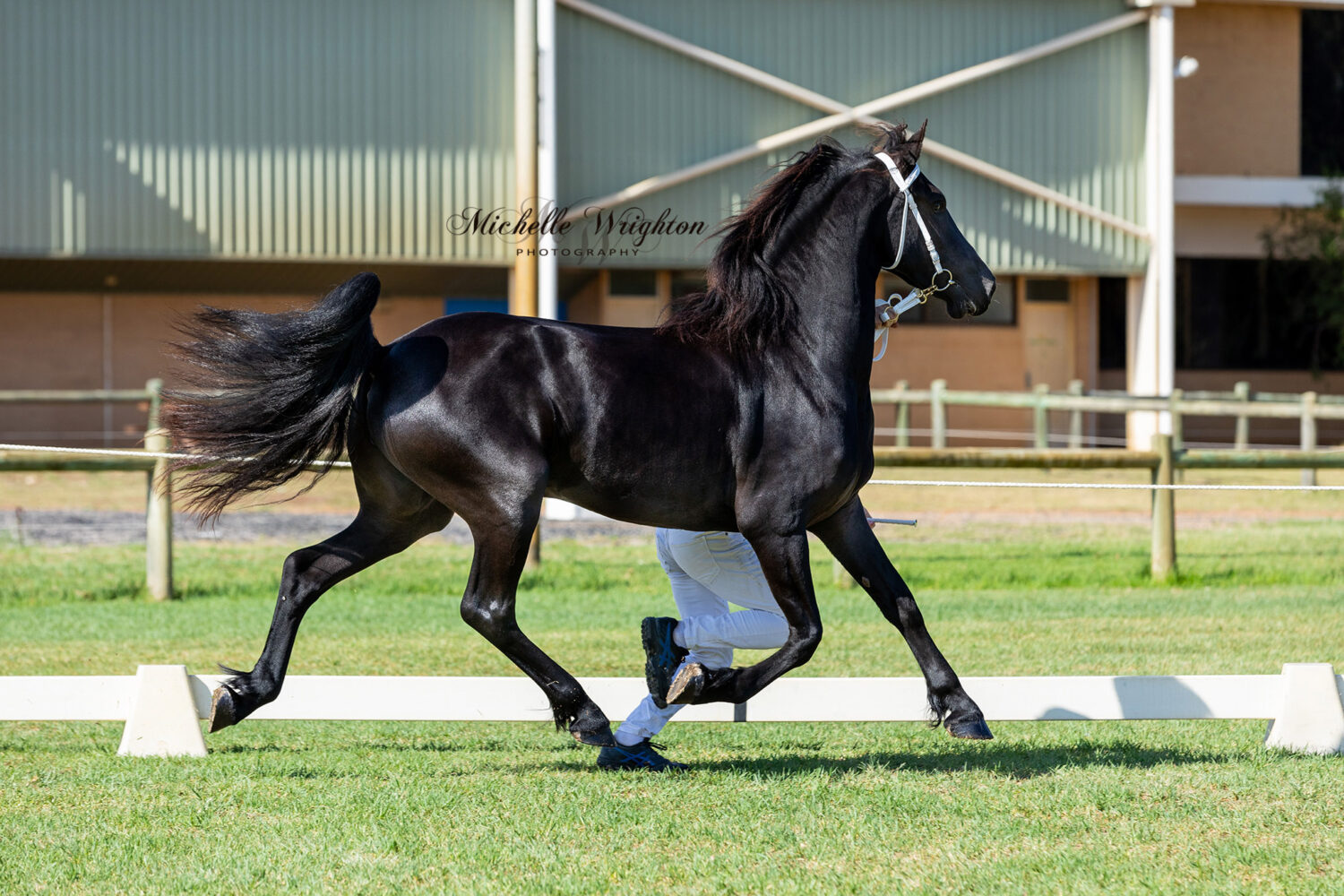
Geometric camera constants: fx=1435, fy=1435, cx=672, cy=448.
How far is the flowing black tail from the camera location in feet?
15.5

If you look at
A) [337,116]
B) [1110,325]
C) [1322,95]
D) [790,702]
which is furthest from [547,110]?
[1322,95]

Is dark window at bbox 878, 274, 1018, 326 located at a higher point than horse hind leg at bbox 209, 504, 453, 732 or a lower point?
higher

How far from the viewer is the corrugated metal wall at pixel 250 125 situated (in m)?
18.1

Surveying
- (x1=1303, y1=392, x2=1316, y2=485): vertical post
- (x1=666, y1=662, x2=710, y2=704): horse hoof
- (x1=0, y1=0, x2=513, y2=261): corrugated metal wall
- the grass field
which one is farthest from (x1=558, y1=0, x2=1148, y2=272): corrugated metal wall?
(x1=666, y1=662, x2=710, y2=704): horse hoof

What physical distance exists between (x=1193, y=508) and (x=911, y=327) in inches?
296

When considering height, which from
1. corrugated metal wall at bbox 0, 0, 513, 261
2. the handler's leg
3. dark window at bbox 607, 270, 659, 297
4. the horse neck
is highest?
corrugated metal wall at bbox 0, 0, 513, 261

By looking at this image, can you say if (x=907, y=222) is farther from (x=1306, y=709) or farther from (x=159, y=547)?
(x=159, y=547)

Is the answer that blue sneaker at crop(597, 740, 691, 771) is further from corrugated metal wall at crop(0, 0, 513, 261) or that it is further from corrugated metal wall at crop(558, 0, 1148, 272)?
corrugated metal wall at crop(0, 0, 513, 261)

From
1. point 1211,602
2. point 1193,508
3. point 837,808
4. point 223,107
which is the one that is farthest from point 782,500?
point 223,107

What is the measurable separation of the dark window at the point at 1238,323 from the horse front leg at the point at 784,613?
20878 mm

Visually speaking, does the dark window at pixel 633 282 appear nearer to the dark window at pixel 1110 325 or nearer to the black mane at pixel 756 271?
the dark window at pixel 1110 325

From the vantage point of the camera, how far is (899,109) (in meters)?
19.5

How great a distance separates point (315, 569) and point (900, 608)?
2.07 meters

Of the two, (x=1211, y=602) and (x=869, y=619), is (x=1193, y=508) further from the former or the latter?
(x=869, y=619)
